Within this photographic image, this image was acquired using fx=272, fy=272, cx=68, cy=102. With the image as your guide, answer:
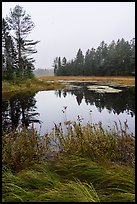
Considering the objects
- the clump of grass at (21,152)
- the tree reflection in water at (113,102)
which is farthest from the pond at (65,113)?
the clump of grass at (21,152)

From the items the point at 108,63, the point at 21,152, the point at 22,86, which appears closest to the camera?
the point at 21,152

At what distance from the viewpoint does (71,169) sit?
386 centimetres

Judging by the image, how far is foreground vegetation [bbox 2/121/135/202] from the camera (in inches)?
116

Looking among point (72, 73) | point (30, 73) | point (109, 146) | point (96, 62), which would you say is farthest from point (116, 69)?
point (109, 146)

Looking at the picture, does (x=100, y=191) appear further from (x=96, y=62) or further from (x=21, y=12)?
(x=96, y=62)

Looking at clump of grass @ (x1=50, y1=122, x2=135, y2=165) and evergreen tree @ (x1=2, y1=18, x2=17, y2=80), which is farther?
evergreen tree @ (x1=2, y1=18, x2=17, y2=80)

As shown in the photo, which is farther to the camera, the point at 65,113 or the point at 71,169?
the point at 65,113

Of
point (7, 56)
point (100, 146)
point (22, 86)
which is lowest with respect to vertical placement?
point (100, 146)

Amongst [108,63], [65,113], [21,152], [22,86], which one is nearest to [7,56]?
[22,86]

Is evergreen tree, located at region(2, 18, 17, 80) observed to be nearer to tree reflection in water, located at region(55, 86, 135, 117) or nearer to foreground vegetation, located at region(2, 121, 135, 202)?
tree reflection in water, located at region(55, 86, 135, 117)

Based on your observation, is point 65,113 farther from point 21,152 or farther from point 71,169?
point 71,169

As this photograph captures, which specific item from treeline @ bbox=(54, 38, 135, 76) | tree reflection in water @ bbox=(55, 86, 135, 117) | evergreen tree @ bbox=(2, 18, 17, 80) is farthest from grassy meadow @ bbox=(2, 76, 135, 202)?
treeline @ bbox=(54, 38, 135, 76)

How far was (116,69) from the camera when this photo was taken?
182 feet

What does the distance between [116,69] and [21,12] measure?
26230 millimetres
